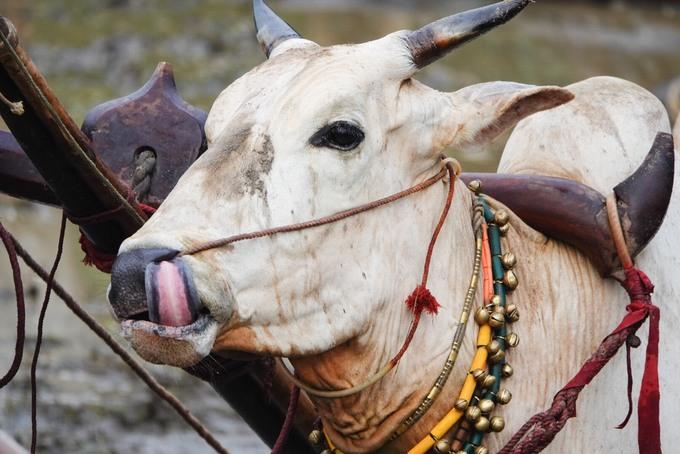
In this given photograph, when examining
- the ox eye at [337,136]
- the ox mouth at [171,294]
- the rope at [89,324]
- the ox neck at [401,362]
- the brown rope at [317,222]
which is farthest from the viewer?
the rope at [89,324]

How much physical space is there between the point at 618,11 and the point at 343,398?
892 inches

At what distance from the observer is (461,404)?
145 inches

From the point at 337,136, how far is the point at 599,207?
2.93 ft

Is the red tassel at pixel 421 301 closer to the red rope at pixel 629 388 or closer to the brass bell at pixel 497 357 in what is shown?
the brass bell at pixel 497 357

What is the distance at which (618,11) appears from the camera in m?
25.3

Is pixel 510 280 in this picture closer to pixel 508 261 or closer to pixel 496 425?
pixel 508 261

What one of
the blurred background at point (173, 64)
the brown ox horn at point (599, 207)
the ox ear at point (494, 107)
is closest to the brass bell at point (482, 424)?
the brown ox horn at point (599, 207)

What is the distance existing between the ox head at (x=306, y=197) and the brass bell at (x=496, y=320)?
0.87ft

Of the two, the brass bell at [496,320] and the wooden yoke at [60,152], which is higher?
the wooden yoke at [60,152]

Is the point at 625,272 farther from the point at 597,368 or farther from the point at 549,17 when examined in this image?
the point at 549,17

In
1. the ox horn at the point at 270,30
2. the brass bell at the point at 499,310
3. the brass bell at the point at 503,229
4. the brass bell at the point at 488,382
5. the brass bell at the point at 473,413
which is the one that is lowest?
the brass bell at the point at 473,413

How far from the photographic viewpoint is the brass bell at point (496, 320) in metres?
3.75

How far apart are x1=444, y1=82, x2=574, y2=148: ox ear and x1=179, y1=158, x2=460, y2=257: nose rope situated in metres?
0.10

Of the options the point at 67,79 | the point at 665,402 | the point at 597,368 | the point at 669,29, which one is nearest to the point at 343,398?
the point at 597,368
